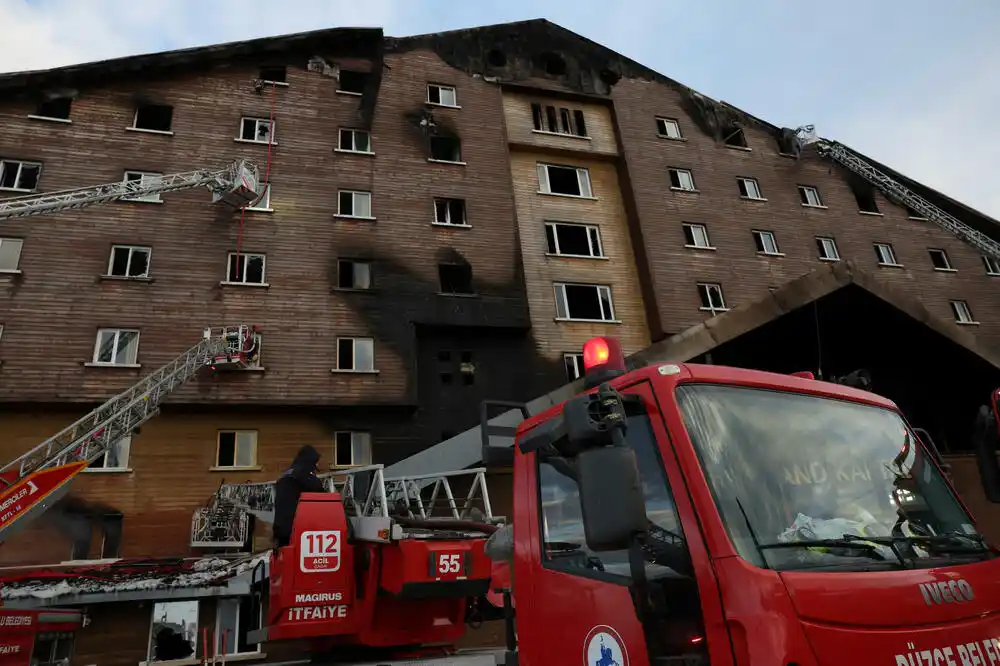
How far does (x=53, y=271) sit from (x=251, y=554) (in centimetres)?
1094

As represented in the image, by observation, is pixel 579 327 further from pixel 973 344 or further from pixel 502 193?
pixel 973 344

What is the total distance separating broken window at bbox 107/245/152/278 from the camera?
1902cm

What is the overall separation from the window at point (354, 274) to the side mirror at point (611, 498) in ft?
63.0

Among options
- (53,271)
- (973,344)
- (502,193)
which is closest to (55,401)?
(53,271)

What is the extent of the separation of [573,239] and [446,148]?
22.0ft

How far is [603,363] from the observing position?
3697 mm

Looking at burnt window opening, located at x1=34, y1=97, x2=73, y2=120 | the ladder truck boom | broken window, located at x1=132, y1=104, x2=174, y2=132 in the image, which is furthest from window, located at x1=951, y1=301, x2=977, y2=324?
burnt window opening, located at x1=34, y1=97, x2=73, y2=120

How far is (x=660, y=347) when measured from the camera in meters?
9.75

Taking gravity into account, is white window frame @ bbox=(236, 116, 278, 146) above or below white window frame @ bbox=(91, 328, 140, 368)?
above

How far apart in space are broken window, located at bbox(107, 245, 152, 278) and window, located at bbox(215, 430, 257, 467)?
5.92 m

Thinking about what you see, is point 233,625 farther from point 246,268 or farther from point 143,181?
point 143,181

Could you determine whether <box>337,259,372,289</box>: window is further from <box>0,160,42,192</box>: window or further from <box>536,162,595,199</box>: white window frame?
<box>0,160,42,192</box>: window

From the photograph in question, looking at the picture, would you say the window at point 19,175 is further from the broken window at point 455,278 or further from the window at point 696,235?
the window at point 696,235

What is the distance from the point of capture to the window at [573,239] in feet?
81.1
